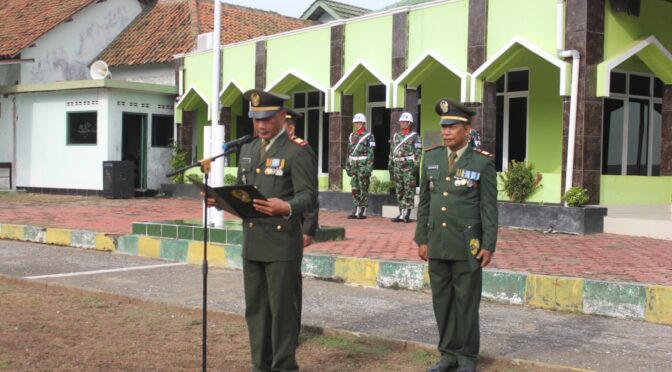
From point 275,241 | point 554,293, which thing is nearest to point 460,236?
A: point 275,241

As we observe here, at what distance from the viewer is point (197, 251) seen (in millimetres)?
9992

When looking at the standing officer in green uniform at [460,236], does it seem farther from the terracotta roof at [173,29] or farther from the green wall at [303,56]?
the terracotta roof at [173,29]

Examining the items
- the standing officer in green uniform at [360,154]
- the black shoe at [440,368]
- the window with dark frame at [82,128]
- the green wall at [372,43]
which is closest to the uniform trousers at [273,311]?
the black shoe at [440,368]

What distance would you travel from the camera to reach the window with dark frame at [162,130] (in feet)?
72.5

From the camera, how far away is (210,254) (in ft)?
Result: 32.5

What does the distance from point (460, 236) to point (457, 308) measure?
49 centimetres

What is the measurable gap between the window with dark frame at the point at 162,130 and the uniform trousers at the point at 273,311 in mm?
18113

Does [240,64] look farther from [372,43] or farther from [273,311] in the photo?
[273,311]

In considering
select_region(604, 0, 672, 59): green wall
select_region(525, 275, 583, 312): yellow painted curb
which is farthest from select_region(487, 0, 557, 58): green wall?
select_region(525, 275, 583, 312): yellow painted curb

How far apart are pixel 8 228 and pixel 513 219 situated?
8556 millimetres

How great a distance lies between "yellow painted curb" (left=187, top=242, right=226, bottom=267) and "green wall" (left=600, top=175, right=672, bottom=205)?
6.66m

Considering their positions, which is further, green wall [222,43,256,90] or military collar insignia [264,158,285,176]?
green wall [222,43,256,90]

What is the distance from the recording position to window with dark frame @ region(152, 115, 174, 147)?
72.5 feet

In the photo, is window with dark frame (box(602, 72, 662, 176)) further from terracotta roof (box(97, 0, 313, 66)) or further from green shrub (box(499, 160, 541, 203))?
terracotta roof (box(97, 0, 313, 66))
